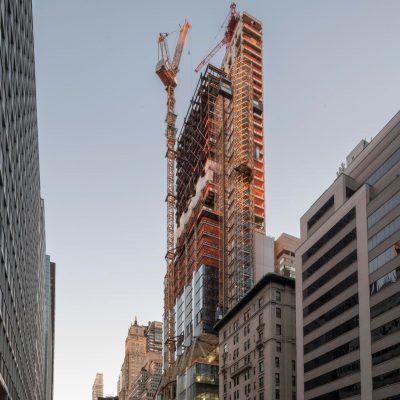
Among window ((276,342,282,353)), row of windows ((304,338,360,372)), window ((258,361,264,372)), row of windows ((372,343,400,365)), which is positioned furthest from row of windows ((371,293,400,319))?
window ((258,361,264,372))

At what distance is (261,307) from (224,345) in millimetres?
21931

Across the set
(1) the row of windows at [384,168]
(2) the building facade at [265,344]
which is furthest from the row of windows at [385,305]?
(2) the building facade at [265,344]

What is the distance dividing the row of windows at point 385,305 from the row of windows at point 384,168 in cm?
1893

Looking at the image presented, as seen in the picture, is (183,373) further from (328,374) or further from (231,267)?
(328,374)

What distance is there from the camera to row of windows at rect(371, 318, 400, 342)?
239ft

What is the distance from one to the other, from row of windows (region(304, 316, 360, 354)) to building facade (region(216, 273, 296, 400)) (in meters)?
15.5

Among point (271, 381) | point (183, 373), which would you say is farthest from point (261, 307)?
point (183, 373)

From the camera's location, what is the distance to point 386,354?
73875 millimetres

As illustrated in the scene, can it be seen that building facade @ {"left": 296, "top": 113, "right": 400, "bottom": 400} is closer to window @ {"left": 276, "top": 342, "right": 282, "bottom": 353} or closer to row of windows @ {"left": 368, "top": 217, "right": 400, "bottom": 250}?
row of windows @ {"left": 368, "top": 217, "right": 400, "bottom": 250}

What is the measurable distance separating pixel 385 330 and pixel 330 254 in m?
19.7

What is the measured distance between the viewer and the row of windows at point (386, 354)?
71.9 meters

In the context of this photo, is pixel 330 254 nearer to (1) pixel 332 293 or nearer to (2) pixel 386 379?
(1) pixel 332 293

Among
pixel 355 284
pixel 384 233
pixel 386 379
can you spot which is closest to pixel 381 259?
pixel 384 233

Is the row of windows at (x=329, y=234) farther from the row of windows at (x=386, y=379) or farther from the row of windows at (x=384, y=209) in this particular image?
the row of windows at (x=386, y=379)
